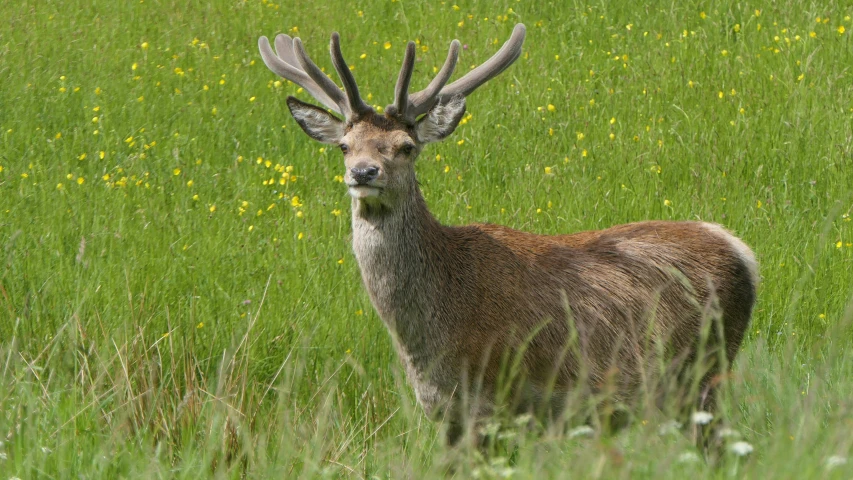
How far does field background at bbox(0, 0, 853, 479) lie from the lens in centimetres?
420

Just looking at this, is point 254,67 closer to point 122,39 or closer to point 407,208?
point 122,39

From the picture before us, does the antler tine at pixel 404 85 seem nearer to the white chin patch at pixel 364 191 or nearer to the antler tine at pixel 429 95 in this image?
the antler tine at pixel 429 95

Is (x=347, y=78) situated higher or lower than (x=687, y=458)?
higher

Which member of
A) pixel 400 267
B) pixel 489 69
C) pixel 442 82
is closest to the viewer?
pixel 400 267

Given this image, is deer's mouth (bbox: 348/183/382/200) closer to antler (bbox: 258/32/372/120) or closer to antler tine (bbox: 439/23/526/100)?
antler (bbox: 258/32/372/120)

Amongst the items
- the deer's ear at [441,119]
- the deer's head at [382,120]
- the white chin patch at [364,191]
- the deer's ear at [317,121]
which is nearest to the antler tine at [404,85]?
the deer's head at [382,120]

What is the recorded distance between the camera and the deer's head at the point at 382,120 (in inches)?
196

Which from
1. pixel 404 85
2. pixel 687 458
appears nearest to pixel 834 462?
pixel 687 458

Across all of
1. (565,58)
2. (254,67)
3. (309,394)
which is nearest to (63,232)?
(309,394)

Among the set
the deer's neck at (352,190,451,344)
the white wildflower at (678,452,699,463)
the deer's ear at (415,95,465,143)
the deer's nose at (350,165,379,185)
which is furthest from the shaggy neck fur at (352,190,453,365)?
the white wildflower at (678,452,699,463)

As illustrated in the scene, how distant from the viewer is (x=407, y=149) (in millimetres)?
5168

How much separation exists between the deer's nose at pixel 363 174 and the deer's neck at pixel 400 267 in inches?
9.8

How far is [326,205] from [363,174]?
8.60 ft

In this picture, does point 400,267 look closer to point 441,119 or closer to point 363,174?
point 363,174
